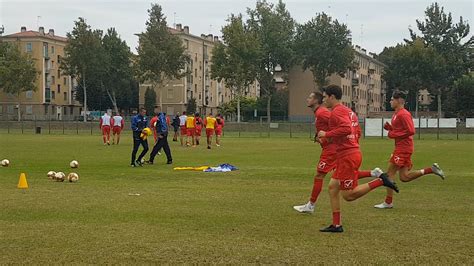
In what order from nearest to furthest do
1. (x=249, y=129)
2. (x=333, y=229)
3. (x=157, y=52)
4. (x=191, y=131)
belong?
(x=333, y=229) < (x=191, y=131) < (x=249, y=129) < (x=157, y=52)

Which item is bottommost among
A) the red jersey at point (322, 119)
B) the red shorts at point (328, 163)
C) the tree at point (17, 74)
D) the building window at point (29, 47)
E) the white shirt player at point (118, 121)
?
the red shorts at point (328, 163)

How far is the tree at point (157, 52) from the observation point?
3231 inches

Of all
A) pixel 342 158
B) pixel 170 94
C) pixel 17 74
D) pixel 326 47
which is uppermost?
pixel 326 47

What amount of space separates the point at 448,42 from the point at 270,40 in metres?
25.1

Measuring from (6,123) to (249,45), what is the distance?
32.4m

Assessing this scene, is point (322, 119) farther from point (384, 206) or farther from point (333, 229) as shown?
point (333, 229)

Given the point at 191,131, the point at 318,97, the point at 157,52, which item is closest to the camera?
the point at 318,97

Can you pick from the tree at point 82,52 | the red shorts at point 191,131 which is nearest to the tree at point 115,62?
the tree at point 82,52

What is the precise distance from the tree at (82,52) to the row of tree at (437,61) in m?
41.9

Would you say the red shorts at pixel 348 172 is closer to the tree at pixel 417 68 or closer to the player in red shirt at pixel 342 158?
the player in red shirt at pixel 342 158

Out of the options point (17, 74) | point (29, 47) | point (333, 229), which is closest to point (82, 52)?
point (17, 74)

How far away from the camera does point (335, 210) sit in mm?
8852

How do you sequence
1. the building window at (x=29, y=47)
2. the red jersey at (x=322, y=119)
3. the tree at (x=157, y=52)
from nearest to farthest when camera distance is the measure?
the red jersey at (x=322, y=119), the tree at (x=157, y=52), the building window at (x=29, y=47)

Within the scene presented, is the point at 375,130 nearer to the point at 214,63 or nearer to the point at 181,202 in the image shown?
the point at 214,63
